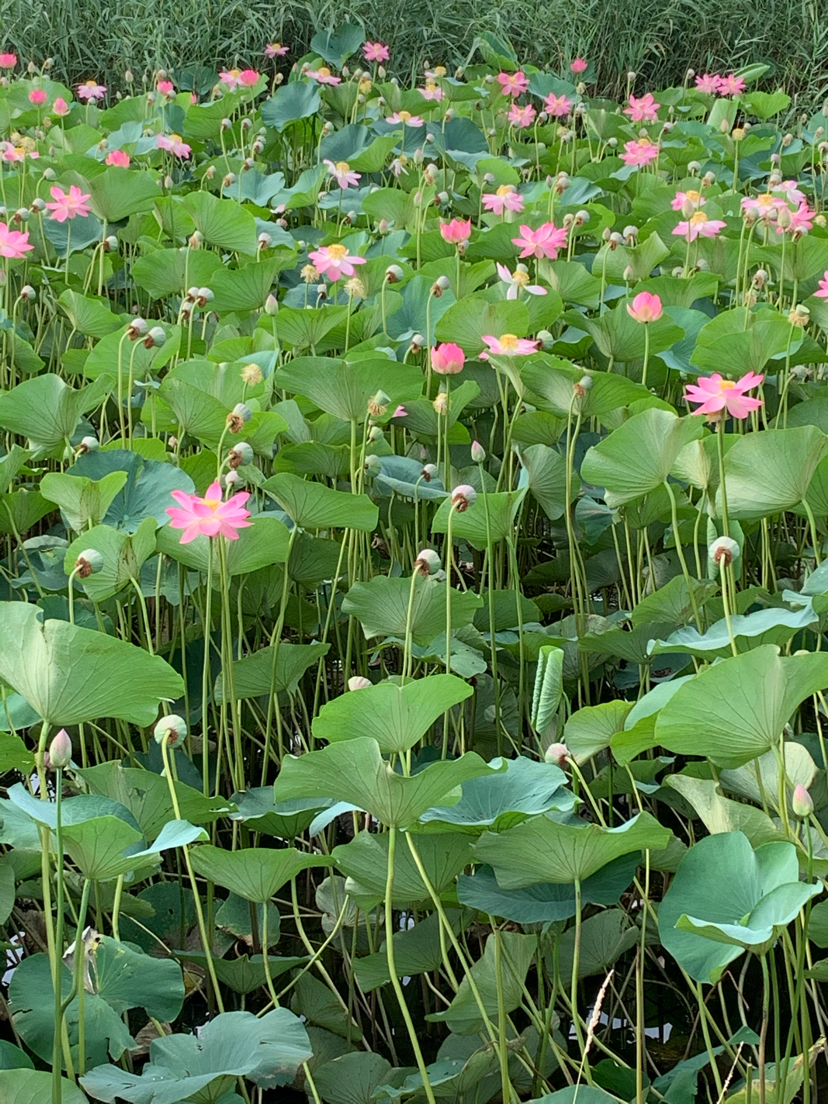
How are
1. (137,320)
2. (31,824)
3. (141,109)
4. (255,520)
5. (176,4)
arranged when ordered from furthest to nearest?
(176,4)
(141,109)
(137,320)
(255,520)
(31,824)

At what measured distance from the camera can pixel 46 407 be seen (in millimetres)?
1302

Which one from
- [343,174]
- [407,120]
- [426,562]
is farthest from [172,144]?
[426,562]

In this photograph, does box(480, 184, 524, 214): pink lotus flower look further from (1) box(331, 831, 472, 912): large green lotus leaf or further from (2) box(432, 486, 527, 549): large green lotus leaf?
(1) box(331, 831, 472, 912): large green lotus leaf

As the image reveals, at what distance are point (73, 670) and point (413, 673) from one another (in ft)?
1.96

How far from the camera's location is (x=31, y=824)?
819 millimetres

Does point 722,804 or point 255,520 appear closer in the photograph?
point 722,804

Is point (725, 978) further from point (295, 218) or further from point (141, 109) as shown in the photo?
point (141, 109)

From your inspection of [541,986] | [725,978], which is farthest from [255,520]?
[725,978]

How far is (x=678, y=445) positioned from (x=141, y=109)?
2.51 metres

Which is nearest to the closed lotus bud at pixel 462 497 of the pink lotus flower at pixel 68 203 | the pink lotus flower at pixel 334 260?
the pink lotus flower at pixel 334 260

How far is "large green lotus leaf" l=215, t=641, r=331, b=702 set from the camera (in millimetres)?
1074

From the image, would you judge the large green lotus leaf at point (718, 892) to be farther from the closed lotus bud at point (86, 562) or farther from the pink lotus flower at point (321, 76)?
the pink lotus flower at point (321, 76)

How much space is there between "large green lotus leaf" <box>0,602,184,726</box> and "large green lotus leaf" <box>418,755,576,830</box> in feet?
0.65

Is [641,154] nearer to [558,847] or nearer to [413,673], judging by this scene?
[413,673]
